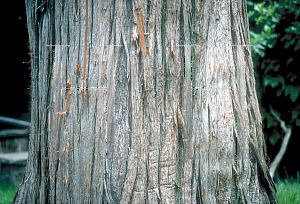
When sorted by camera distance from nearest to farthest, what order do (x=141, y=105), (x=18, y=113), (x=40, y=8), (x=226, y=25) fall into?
1. (x=141, y=105)
2. (x=226, y=25)
3. (x=40, y=8)
4. (x=18, y=113)

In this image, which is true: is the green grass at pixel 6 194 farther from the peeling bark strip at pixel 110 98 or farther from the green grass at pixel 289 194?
the green grass at pixel 289 194

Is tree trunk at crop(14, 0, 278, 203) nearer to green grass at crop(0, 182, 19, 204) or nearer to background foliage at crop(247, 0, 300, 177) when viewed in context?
green grass at crop(0, 182, 19, 204)

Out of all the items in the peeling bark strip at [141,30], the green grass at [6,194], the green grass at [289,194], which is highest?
the peeling bark strip at [141,30]

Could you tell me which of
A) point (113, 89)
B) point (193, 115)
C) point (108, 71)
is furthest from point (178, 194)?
point (108, 71)

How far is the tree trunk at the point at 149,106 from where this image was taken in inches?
58.6

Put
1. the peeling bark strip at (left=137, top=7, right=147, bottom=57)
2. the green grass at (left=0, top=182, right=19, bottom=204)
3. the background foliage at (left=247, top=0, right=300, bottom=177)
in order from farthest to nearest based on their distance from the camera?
the background foliage at (left=247, top=0, right=300, bottom=177), the green grass at (left=0, top=182, right=19, bottom=204), the peeling bark strip at (left=137, top=7, right=147, bottom=57)

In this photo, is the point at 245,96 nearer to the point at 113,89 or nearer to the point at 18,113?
the point at 113,89

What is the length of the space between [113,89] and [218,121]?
26.1 inches

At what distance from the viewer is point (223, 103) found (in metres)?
1.59

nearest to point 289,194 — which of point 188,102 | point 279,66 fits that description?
point 279,66

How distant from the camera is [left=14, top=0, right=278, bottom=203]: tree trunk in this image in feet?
4.89

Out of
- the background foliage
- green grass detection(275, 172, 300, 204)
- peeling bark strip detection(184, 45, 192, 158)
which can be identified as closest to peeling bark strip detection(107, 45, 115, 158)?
peeling bark strip detection(184, 45, 192, 158)

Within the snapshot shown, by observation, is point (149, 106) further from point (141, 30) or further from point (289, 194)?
point (289, 194)

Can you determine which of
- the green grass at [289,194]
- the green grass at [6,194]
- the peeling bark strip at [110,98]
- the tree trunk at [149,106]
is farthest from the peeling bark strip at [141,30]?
the green grass at [6,194]
